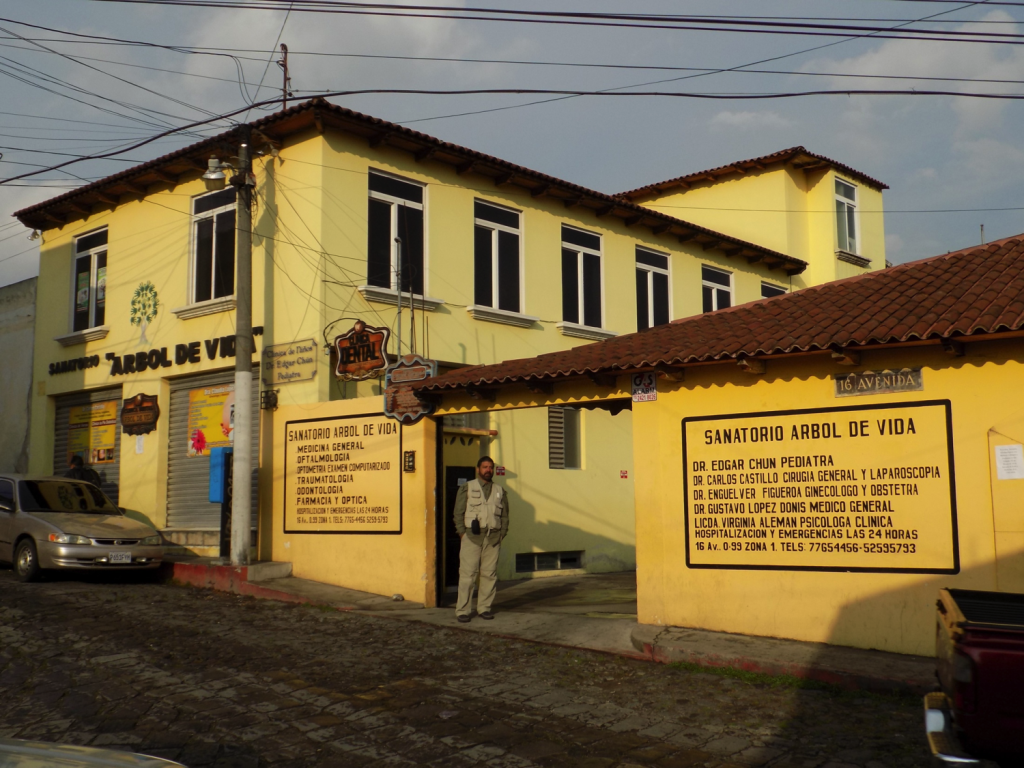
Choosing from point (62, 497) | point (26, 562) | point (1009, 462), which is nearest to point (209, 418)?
point (62, 497)

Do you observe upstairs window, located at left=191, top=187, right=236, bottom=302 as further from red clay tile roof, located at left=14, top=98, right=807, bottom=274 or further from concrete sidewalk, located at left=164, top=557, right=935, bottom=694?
concrete sidewalk, located at left=164, top=557, right=935, bottom=694

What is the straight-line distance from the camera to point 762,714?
704 centimetres

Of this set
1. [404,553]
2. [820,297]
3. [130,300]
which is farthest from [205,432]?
[820,297]

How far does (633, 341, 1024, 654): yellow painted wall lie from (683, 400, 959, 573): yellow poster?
10cm

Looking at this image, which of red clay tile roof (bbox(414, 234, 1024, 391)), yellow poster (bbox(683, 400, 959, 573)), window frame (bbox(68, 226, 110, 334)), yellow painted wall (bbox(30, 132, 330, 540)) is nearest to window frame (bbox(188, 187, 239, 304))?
yellow painted wall (bbox(30, 132, 330, 540))

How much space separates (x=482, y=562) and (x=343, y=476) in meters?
2.98

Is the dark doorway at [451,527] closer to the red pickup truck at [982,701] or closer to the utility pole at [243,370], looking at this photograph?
the utility pole at [243,370]

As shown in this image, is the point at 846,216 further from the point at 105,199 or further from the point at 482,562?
the point at 105,199

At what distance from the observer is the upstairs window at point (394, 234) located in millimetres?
15070

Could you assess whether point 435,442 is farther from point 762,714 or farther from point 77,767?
point 77,767

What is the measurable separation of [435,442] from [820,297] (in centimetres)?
514

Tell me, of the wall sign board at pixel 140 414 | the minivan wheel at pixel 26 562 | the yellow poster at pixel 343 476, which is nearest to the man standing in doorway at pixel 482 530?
the yellow poster at pixel 343 476

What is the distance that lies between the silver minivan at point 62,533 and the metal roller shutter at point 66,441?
9.17 ft

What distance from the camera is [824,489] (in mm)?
9062
